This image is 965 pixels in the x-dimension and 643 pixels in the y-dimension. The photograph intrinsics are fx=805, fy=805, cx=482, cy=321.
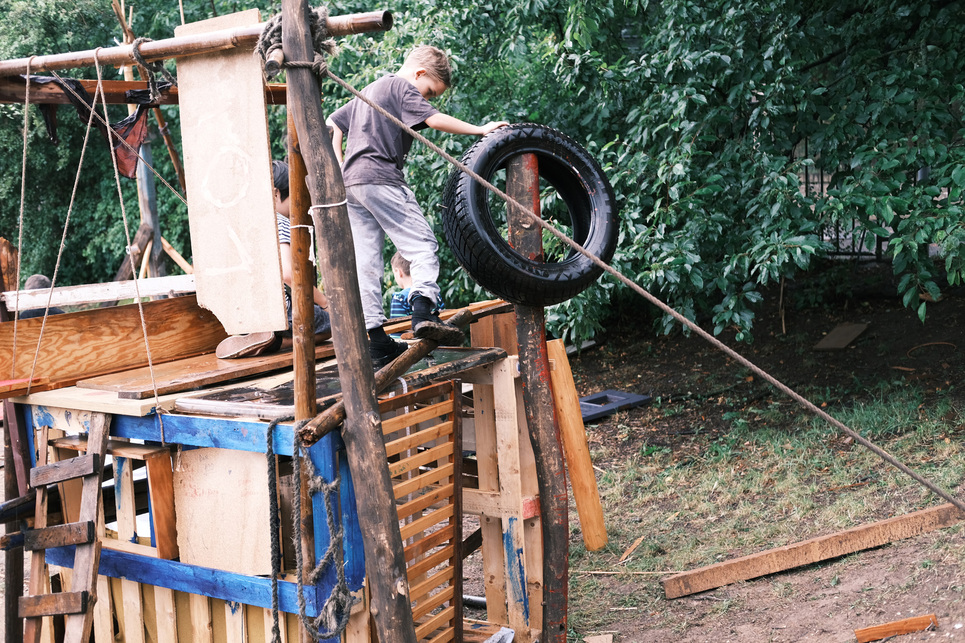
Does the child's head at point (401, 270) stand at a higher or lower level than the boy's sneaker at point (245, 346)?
higher

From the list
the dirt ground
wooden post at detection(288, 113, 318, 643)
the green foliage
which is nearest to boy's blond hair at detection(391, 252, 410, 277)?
the green foliage

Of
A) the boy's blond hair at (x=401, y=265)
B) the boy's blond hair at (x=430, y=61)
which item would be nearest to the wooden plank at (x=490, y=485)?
the boy's blond hair at (x=430, y=61)

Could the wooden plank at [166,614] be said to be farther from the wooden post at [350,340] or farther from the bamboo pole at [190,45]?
the bamboo pole at [190,45]

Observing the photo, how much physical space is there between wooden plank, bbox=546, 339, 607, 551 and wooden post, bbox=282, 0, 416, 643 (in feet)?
8.47

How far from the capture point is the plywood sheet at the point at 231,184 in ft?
9.93

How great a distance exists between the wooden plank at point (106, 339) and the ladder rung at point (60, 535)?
69 centimetres

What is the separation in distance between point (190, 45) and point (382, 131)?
3.15ft

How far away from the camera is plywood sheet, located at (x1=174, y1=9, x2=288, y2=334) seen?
303 centimetres

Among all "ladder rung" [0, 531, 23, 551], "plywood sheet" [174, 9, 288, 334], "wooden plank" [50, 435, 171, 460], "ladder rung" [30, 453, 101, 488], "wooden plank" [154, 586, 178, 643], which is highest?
"plywood sheet" [174, 9, 288, 334]

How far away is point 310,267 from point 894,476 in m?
4.42

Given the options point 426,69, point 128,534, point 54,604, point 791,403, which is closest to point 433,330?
point 426,69

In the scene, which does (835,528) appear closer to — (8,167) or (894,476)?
(894,476)

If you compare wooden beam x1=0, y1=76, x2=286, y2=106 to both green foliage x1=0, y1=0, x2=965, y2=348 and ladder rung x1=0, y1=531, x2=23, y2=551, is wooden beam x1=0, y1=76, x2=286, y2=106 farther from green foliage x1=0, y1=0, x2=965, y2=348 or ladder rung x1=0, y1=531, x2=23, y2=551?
green foliage x1=0, y1=0, x2=965, y2=348

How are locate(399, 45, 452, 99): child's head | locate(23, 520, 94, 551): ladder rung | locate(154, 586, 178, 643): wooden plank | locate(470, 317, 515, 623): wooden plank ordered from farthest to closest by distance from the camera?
locate(470, 317, 515, 623): wooden plank
locate(399, 45, 452, 99): child's head
locate(154, 586, 178, 643): wooden plank
locate(23, 520, 94, 551): ladder rung
